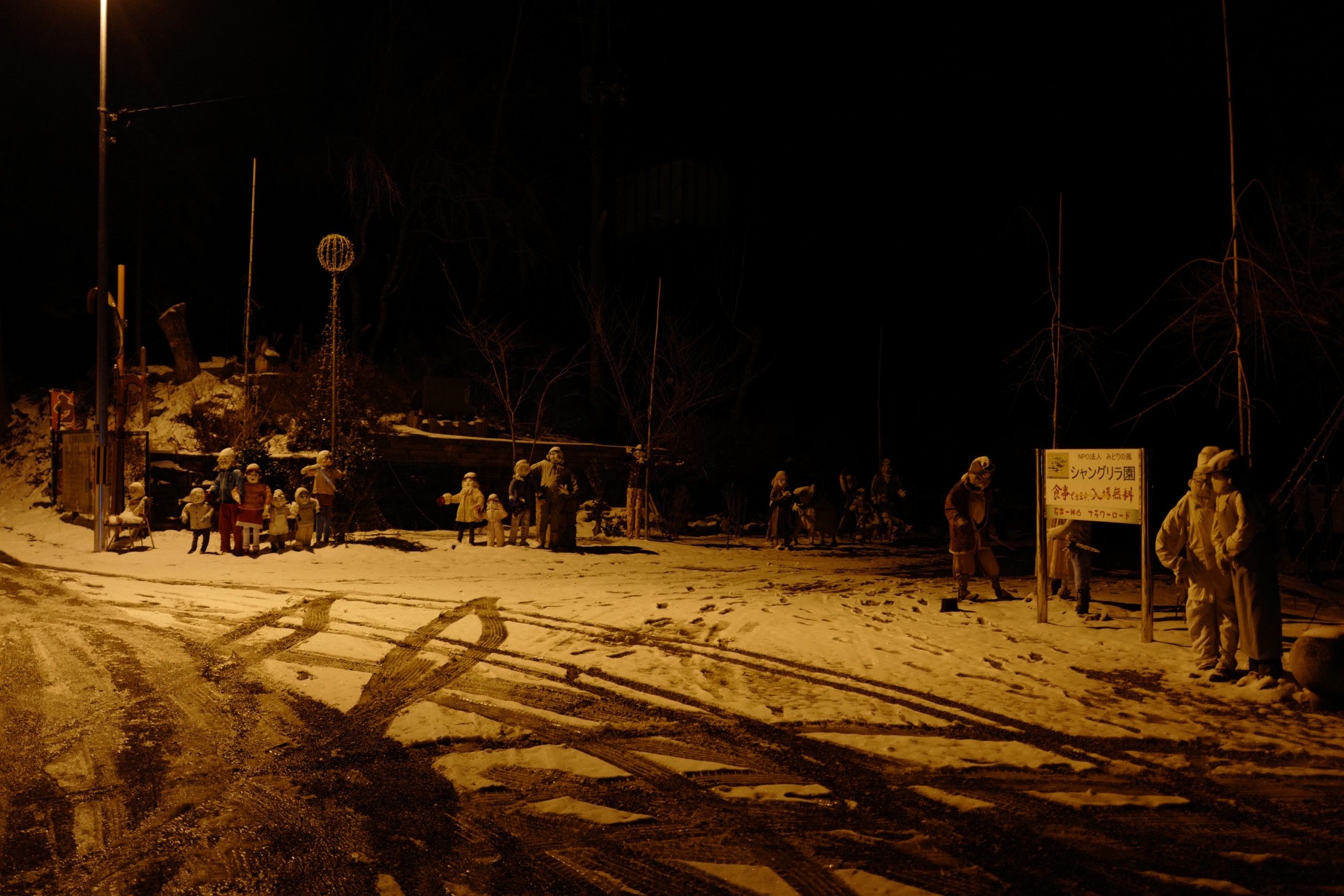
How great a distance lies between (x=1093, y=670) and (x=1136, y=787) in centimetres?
309

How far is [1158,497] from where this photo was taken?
29.2 meters

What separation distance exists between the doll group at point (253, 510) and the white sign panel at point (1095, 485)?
A: 12.3 metres

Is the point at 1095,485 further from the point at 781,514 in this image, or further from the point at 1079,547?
the point at 781,514

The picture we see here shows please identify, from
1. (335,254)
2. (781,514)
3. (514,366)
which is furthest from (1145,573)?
(514,366)

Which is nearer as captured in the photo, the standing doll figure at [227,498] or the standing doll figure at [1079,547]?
the standing doll figure at [1079,547]

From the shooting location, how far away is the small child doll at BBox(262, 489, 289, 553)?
1523cm

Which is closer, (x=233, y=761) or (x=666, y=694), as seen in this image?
(x=233, y=761)

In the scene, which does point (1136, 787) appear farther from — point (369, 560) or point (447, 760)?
point (369, 560)

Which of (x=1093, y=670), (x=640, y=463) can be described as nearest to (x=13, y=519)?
(x=640, y=463)

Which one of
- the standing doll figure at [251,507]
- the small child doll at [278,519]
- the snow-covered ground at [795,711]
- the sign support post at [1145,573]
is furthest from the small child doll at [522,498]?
the sign support post at [1145,573]

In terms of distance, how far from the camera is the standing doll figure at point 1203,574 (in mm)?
7645

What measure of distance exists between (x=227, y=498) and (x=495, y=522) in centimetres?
470

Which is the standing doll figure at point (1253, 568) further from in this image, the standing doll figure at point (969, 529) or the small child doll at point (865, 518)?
the small child doll at point (865, 518)

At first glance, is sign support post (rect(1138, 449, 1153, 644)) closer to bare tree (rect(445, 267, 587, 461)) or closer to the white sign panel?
the white sign panel
